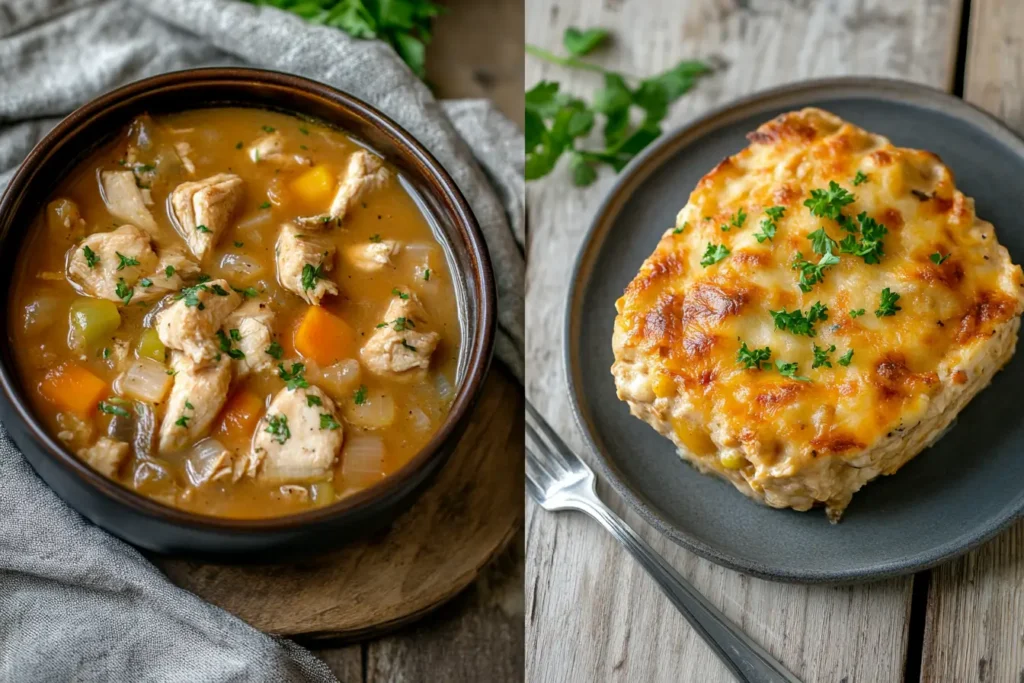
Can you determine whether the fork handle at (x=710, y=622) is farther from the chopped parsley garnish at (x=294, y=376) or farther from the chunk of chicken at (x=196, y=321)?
the chunk of chicken at (x=196, y=321)

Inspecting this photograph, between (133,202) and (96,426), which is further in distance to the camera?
(133,202)

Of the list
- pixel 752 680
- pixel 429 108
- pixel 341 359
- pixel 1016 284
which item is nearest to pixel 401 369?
pixel 341 359

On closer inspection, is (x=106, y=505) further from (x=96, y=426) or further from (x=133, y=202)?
(x=133, y=202)

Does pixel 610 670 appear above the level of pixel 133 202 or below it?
below

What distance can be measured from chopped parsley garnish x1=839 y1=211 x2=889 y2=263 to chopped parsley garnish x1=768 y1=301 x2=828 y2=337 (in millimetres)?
197

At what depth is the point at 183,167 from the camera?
11.4 feet

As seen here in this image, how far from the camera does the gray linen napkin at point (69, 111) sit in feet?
10.4

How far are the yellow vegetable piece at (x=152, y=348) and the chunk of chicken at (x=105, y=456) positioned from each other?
0.29 m

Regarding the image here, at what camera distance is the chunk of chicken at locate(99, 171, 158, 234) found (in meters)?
3.36

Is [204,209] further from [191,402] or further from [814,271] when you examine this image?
[814,271]

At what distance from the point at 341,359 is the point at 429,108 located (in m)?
1.18

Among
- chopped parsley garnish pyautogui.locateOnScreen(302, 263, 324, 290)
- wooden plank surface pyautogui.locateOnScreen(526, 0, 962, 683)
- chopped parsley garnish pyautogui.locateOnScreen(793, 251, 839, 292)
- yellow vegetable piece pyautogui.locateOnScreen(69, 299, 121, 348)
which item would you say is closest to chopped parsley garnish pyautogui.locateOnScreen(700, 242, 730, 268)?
chopped parsley garnish pyautogui.locateOnScreen(793, 251, 839, 292)

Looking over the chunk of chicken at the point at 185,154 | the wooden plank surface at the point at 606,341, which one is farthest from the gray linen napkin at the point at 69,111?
the chunk of chicken at the point at 185,154

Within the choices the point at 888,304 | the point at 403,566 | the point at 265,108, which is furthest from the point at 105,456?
the point at 888,304
